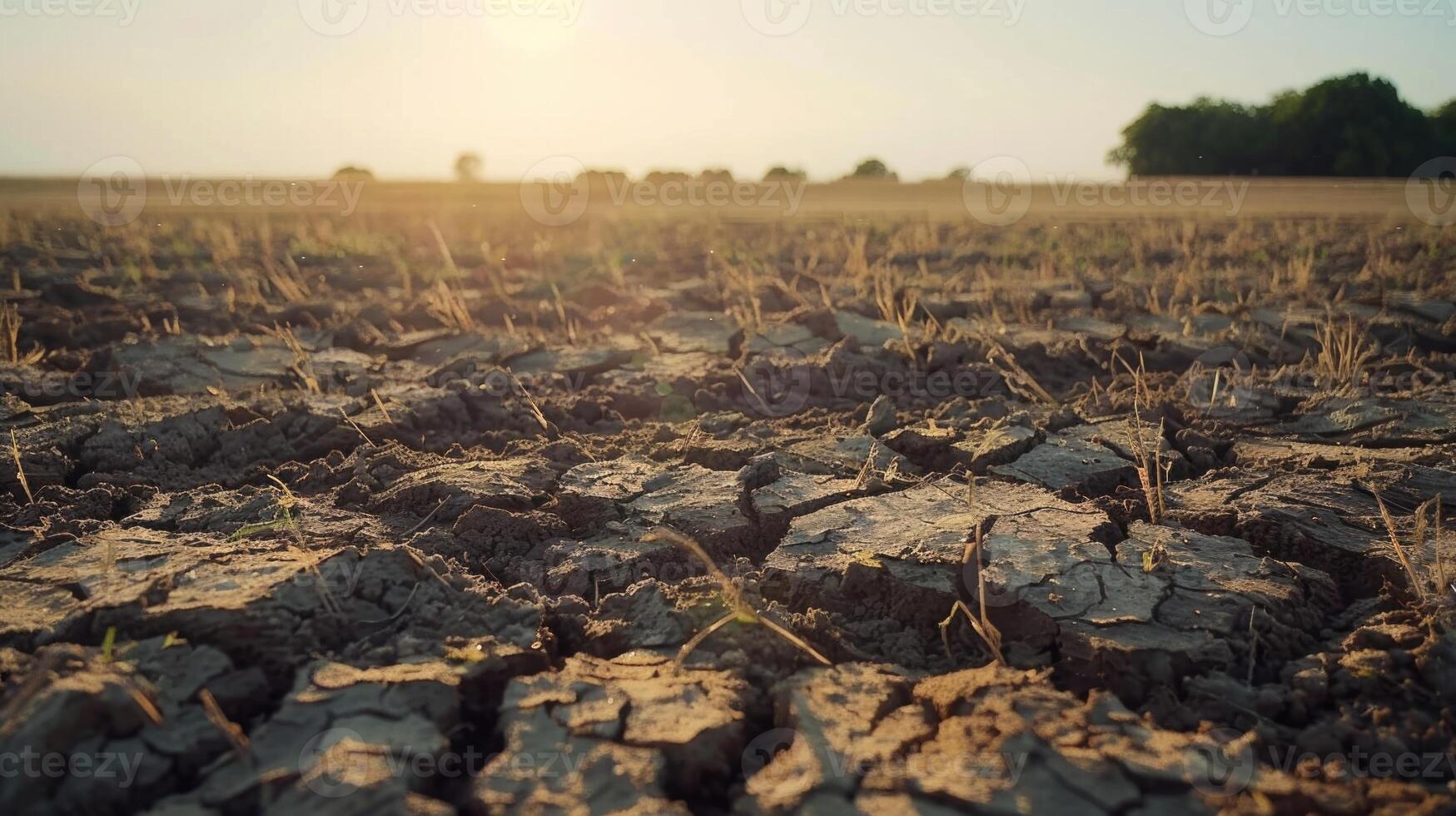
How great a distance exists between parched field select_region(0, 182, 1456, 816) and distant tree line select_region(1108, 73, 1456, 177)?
27.7m

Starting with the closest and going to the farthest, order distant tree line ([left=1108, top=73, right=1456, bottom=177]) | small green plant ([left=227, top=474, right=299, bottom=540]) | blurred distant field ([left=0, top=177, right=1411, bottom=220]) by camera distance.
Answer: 1. small green plant ([left=227, top=474, right=299, bottom=540])
2. blurred distant field ([left=0, top=177, right=1411, bottom=220])
3. distant tree line ([left=1108, top=73, right=1456, bottom=177])

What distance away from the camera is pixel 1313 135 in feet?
96.4

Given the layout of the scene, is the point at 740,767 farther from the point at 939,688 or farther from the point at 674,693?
the point at 939,688

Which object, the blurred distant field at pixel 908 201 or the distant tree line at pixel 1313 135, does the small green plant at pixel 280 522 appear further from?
the distant tree line at pixel 1313 135

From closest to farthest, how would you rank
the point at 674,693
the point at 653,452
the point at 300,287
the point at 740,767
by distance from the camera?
the point at 740,767 → the point at 674,693 → the point at 653,452 → the point at 300,287

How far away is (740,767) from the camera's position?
1.68 meters

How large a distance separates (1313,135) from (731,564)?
1346 inches

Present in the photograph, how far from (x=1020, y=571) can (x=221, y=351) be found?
4.36 meters

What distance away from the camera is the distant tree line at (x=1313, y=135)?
1108 inches

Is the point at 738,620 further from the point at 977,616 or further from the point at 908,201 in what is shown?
the point at 908,201

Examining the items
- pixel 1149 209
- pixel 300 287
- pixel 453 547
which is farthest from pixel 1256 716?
pixel 1149 209

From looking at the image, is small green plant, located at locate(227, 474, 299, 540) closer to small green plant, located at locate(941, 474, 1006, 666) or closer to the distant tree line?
small green plant, located at locate(941, 474, 1006, 666)

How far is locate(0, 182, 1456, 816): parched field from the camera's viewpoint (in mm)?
1586

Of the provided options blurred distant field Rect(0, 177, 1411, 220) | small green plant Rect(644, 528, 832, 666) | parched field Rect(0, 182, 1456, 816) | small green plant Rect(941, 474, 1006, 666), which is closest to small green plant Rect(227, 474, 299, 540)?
parched field Rect(0, 182, 1456, 816)
